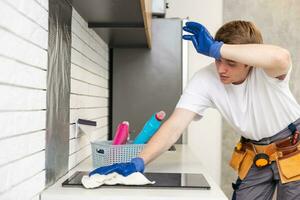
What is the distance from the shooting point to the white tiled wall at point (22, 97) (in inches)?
28.0

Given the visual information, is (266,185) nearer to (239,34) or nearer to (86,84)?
(239,34)

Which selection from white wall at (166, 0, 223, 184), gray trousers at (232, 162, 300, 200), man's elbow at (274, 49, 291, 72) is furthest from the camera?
white wall at (166, 0, 223, 184)

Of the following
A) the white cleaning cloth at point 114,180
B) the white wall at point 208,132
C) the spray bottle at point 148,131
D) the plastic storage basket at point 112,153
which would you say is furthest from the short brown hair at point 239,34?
the white wall at point 208,132

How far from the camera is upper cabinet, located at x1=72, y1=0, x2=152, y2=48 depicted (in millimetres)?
1232

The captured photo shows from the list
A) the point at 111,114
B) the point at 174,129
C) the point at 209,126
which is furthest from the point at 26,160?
the point at 209,126

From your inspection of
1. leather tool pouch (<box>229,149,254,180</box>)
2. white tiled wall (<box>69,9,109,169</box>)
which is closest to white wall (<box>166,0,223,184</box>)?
white tiled wall (<box>69,9,109,169</box>)

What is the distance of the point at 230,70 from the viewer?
1.31m

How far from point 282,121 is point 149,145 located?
513 mm

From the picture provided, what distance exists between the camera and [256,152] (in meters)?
1.44

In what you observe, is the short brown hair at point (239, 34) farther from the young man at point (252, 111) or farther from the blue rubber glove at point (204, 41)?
the blue rubber glove at point (204, 41)

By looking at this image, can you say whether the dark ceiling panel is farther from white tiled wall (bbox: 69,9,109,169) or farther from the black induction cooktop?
the black induction cooktop

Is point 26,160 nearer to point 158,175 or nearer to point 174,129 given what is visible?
point 158,175

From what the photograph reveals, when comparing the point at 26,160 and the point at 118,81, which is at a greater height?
the point at 118,81

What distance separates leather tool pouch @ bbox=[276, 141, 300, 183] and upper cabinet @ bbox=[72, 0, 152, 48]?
0.70 metres
